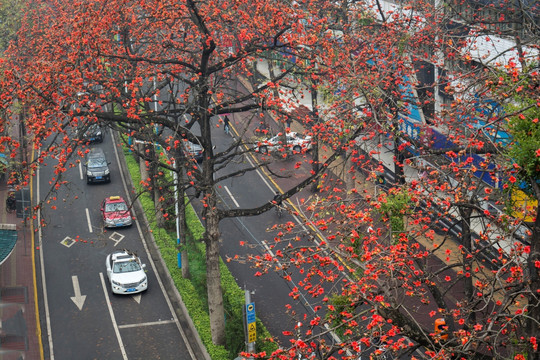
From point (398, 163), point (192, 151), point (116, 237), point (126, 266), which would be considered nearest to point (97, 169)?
point (116, 237)

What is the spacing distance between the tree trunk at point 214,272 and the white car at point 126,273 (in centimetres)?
669

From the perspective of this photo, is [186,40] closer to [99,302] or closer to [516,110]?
[99,302]

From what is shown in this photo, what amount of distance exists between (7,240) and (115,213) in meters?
10.2

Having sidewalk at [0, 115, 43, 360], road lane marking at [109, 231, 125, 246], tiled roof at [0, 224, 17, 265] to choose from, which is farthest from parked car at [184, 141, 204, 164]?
tiled roof at [0, 224, 17, 265]

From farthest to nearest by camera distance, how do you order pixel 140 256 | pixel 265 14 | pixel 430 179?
pixel 140 256
pixel 265 14
pixel 430 179

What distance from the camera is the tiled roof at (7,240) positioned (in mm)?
26078

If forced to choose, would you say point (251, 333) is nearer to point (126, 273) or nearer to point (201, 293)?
point (201, 293)

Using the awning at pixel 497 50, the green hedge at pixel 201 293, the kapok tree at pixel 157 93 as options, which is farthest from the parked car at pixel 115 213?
the awning at pixel 497 50

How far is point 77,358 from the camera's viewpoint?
25.8 meters

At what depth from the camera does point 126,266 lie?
103ft

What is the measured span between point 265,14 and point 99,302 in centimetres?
1394

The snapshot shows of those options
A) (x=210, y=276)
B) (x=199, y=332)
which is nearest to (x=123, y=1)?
(x=210, y=276)

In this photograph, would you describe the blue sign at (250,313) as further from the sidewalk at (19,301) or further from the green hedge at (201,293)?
the sidewalk at (19,301)

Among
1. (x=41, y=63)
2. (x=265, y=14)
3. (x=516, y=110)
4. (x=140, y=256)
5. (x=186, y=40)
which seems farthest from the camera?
(x=140, y=256)
